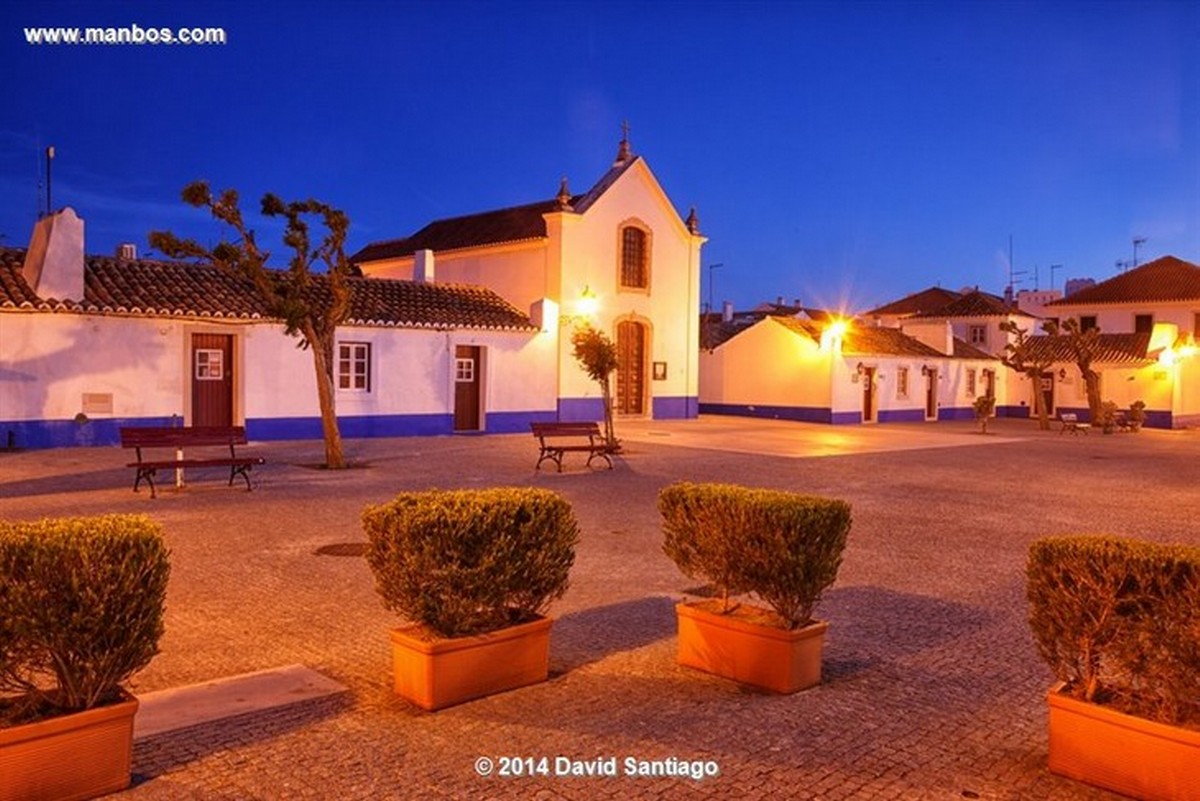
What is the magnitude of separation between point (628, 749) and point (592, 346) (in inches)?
651

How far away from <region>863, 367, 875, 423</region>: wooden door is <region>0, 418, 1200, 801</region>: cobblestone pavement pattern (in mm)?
23122

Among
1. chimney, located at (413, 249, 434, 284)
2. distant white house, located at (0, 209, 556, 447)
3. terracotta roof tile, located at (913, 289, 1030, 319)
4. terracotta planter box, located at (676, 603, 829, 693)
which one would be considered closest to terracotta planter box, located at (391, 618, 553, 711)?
terracotta planter box, located at (676, 603, 829, 693)

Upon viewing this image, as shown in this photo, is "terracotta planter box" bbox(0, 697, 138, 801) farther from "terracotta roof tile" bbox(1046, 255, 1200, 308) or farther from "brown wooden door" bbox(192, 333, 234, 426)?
"terracotta roof tile" bbox(1046, 255, 1200, 308)

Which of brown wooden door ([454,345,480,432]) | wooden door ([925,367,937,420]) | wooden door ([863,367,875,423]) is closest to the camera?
brown wooden door ([454,345,480,432])

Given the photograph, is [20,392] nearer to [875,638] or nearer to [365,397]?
[365,397]

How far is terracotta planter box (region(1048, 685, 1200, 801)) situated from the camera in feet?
13.4

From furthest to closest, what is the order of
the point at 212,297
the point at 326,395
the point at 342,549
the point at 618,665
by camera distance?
the point at 212,297 < the point at 326,395 < the point at 342,549 < the point at 618,665

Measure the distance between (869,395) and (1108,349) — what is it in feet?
44.7

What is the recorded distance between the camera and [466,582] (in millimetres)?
5137

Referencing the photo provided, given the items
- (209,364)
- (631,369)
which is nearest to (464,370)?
(209,364)

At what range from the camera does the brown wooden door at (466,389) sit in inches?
1046

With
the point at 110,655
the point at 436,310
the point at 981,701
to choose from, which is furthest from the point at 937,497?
the point at 436,310

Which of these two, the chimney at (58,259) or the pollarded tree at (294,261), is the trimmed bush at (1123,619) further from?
the chimney at (58,259)

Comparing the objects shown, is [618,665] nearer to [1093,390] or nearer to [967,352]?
[1093,390]
